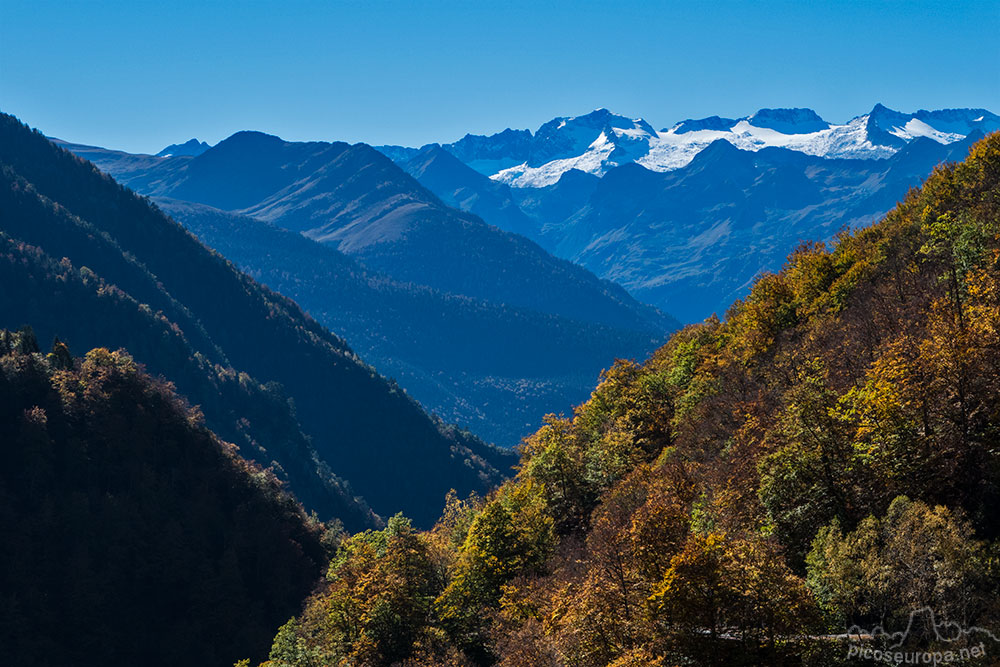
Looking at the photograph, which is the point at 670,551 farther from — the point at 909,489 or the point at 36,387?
the point at 36,387

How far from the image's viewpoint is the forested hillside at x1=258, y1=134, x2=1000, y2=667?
31469 mm

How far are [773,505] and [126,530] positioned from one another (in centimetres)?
12084

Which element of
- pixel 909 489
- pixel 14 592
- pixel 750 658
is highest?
pixel 909 489

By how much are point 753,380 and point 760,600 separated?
33.2 metres

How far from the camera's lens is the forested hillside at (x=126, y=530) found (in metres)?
112

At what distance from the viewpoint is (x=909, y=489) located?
35.8 m

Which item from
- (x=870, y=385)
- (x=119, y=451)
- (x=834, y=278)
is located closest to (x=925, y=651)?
(x=870, y=385)

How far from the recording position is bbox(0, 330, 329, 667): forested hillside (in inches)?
4407

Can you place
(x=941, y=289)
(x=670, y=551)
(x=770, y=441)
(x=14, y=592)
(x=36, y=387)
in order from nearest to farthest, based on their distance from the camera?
(x=670, y=551), (x=770, y=441), (x=941, y=289), (x=14, y=592), (x=36, y=387)

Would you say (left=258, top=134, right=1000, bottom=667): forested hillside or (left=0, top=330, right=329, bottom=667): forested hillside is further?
(left=0, top=330, right=329, bottom=667): forested hillside

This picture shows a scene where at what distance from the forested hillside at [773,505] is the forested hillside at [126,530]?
167 feet

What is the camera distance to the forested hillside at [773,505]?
31469 millimetres

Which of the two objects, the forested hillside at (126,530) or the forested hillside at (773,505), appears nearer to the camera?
the forested hillside at (773,505)

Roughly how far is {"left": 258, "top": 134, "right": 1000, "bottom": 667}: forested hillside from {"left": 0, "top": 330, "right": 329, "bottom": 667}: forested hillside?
50.9m
